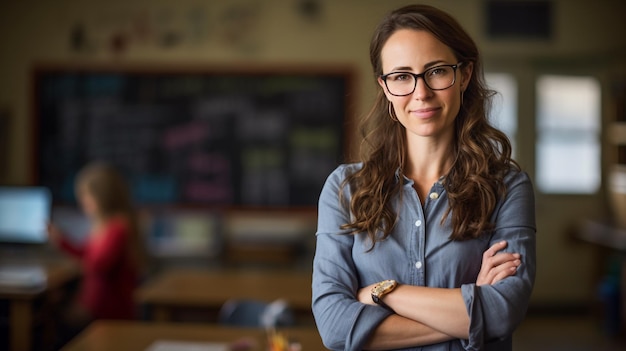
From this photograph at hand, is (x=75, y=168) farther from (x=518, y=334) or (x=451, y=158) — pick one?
(x=451, y=158)

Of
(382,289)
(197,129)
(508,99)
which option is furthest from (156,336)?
(508,99)

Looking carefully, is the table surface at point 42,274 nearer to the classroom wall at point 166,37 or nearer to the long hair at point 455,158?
the classroom wall at point 166,37

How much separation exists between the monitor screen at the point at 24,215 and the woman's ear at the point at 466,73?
3.18 metres

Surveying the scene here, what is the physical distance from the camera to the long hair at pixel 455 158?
1.38 meters

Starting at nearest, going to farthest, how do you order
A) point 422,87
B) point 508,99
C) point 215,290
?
1. point 422,87
2. point 215,290
3. point 508,99

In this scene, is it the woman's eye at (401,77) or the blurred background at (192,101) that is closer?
→ the woman's eye at (401,77)

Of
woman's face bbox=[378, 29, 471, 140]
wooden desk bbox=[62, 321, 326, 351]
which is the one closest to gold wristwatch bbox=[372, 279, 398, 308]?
woman's face bbox=[378, 29, 471, 140]

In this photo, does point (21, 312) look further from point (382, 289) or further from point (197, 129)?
point (382, 289)

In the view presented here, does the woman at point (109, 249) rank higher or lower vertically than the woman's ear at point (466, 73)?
lower

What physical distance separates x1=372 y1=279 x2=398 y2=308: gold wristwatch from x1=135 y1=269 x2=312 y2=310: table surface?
1.91 metres

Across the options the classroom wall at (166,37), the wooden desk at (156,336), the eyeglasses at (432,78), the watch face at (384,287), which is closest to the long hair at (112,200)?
the wooden desk at (156,336)

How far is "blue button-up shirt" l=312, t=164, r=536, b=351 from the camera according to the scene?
1332 millimetres

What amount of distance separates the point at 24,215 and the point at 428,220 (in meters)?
3.23

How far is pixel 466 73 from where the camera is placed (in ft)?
4.65
